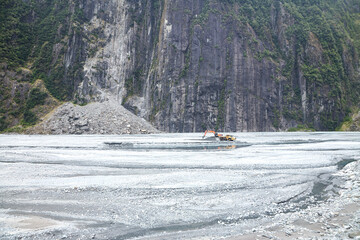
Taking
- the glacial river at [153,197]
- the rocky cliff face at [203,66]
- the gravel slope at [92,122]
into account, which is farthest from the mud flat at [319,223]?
the rocky cliff face at [203,66]

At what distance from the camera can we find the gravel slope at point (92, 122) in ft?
214

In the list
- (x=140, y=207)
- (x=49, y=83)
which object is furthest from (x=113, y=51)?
(x=140, y=207)

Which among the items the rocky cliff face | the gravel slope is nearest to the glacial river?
the gravel slope

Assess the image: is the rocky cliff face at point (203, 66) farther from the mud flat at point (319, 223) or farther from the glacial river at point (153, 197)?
the mud flat at point (319, 223)

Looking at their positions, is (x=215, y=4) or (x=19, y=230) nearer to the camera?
(x=19, y=230)

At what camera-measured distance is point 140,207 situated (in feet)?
32.8

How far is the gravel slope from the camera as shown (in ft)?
214

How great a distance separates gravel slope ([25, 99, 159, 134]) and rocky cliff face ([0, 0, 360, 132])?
1198cm

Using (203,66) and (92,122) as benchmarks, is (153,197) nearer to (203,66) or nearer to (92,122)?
(92,122)

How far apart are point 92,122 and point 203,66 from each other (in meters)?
44.0

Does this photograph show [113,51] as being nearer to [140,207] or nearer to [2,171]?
[2,171]

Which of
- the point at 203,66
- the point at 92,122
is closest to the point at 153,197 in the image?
the point at 92,122

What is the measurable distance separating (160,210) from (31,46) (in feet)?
331

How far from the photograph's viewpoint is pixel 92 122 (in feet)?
217
